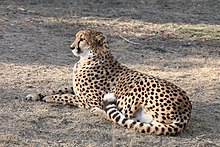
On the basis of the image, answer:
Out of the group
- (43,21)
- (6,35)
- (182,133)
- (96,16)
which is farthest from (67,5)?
(182,133)

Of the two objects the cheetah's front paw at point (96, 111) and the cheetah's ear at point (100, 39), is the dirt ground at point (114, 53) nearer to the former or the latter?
the cheetah's front paw at point (96, 111)

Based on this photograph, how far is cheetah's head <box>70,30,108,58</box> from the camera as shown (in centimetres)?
648

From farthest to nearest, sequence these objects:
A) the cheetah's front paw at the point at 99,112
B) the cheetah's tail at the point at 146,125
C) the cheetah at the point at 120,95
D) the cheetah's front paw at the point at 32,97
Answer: the cheetah's front paw at the point at 32,97 < the cheetah's front paw at the point at 99,112 < the cheetah at the point at 120,95 < the cheetah's tail at the point at 146,125

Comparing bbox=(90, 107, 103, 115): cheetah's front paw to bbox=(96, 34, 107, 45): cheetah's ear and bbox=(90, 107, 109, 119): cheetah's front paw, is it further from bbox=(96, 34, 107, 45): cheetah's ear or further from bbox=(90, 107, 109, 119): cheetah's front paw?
bbox=(96, 34, 107, 45): cheetah's ear

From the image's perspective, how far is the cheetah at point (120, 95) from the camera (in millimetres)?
5820

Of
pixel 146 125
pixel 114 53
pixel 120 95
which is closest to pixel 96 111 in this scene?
pixel 120 95

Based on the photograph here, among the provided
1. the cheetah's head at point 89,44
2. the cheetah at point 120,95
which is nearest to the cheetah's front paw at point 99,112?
the cheetah at point 120,95

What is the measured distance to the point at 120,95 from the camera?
20.4 ft

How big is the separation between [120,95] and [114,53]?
346 cm

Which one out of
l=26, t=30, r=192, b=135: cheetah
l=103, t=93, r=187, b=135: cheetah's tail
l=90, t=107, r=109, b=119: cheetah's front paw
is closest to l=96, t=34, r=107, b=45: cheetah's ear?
l=26, t=30, r=192, b=135: cheetah

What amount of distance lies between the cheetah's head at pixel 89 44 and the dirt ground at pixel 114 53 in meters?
0.58

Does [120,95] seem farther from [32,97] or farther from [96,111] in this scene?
[32,97]

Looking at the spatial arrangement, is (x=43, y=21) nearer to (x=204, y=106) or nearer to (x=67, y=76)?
(x=67, y=76)

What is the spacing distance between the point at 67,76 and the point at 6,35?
233 centimetres
